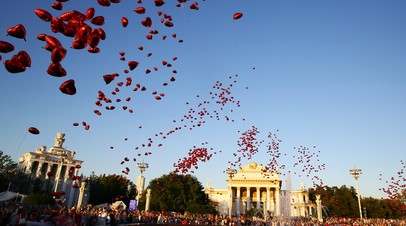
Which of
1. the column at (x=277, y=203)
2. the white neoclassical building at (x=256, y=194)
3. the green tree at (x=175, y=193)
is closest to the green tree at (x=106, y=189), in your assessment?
the green tree at (x=175, y=193)

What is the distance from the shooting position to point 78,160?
9894cm

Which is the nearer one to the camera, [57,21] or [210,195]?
[57,21]

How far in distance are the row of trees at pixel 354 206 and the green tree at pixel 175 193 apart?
37958mm

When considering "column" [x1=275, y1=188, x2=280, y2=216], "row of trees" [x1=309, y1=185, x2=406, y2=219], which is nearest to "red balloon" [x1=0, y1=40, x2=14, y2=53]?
"column" [x1=275, y1=188, x2=280, y2=216]

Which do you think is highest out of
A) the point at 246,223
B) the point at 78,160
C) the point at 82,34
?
the point at 78,160

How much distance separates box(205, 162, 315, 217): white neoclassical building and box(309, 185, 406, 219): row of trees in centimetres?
771

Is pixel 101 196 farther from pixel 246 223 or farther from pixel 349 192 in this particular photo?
pixel 349 192

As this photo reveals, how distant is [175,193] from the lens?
6888 cm

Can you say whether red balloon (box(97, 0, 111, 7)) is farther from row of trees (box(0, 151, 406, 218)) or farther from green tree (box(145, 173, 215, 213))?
green tree (box(145, 173, 215, 213))

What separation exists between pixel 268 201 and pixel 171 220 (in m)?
59.4

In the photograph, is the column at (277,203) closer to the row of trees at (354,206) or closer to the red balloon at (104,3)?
the row of trees at (354,206)

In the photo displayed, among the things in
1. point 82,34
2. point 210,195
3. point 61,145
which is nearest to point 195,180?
point 210,195

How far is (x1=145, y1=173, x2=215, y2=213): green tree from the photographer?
66.7 meters

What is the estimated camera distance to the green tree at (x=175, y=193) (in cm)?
6668
